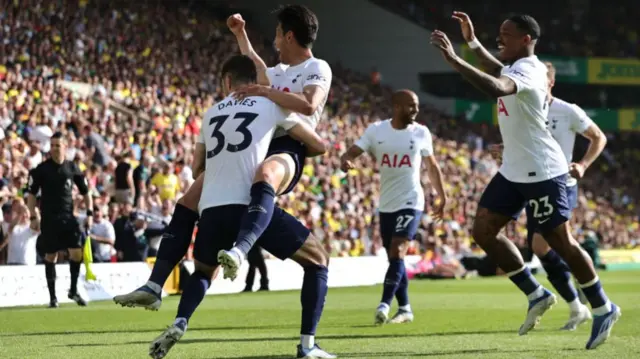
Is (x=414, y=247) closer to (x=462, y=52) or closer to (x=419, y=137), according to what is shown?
(x=419, y=137)

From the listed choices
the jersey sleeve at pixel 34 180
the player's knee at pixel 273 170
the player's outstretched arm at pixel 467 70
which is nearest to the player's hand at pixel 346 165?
the player's outstretched arm at pixel 467 70

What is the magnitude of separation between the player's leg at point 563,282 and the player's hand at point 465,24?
99.9 inches

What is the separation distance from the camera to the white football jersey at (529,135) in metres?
9.12

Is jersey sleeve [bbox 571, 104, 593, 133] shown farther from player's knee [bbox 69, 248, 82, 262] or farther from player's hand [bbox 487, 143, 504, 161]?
player's knee [bbox 69, 248, 82, 262]

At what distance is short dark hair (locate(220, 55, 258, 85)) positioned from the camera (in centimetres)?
768

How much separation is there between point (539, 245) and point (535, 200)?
2.32 metres

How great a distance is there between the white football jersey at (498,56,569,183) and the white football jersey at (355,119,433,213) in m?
3.55

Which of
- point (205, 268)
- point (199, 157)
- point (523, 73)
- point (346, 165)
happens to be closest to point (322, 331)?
point (346, 165)

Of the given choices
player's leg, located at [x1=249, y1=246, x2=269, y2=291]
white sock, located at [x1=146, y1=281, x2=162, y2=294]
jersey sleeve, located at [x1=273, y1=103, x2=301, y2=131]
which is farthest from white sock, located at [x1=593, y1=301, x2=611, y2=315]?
player's leg, located at [x1=249, y1=246, x2=269, y2=291]

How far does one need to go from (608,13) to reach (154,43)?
27.3 metres

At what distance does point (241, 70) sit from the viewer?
770 cm

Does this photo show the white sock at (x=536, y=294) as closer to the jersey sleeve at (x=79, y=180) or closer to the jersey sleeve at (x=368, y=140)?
the jersey sleeve at (x=368, y=140)

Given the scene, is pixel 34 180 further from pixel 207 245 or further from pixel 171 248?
pixel 207 245

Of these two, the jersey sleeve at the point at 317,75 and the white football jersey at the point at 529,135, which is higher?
the jersey sleeve at the point at 317,75
